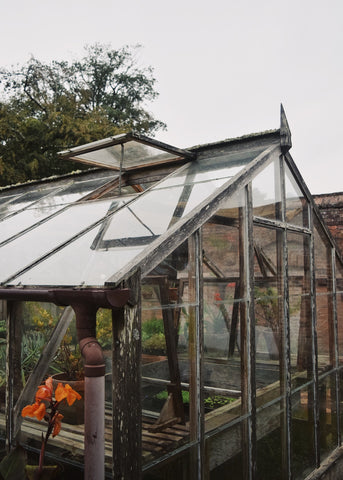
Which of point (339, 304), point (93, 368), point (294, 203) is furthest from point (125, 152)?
point (339, 304)

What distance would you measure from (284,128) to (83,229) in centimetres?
201

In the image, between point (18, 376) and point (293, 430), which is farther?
point (293, 430)

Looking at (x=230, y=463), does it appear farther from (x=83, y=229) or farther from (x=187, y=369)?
(x=83, y=229)

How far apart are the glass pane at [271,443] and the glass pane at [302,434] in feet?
0.78

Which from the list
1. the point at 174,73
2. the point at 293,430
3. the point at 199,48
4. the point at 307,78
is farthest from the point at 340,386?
the point at 174,73

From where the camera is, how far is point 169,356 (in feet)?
8.96

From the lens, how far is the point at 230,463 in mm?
3094

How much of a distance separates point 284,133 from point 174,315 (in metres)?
2.08

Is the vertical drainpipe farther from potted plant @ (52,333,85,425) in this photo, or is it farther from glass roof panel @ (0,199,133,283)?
potted plant @ (52,333,85,425)

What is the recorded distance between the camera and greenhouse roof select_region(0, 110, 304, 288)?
8.12 ft

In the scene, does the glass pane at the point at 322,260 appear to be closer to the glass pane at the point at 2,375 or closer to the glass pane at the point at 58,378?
the glass pane at the point at 58,378

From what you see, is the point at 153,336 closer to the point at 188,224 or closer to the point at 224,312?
the point at 188,224

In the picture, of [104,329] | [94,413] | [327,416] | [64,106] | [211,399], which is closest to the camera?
[94,413]

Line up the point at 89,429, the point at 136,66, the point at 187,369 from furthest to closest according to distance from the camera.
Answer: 1. the point at 136,66
2. the point at 187,369
3. the point at 89,429
